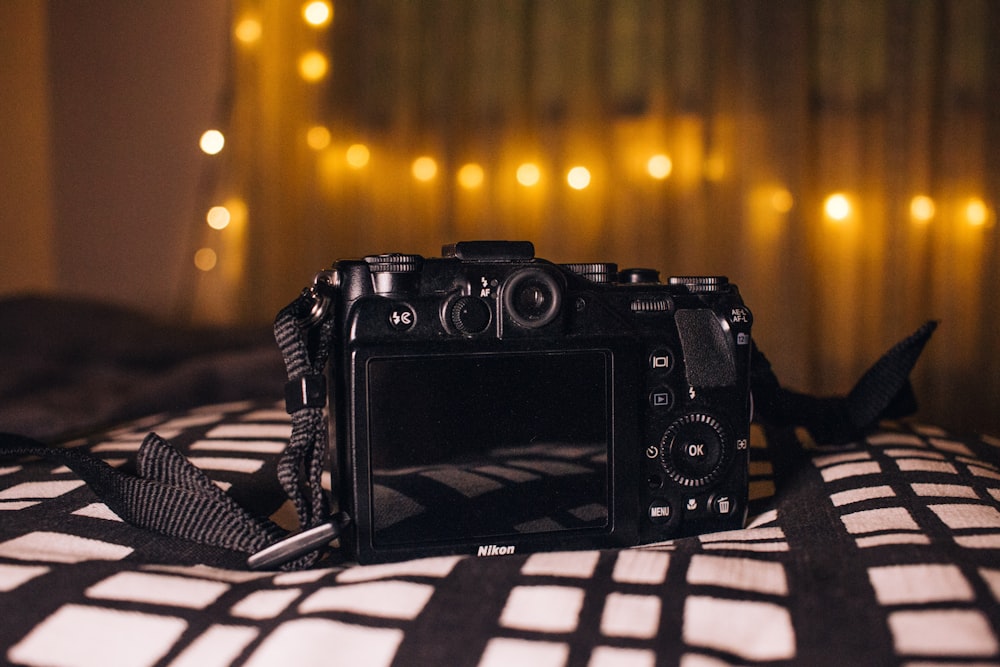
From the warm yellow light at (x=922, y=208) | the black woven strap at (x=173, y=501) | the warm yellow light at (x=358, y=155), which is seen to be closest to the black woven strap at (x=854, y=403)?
the black woven strap at (x=173, y=501)

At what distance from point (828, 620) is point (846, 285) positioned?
147 cm

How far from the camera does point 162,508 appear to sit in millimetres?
597

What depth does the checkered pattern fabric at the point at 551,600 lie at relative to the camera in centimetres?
40

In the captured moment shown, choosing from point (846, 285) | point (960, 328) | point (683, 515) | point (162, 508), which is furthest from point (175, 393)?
point (960, 328)

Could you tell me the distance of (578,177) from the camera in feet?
5.96

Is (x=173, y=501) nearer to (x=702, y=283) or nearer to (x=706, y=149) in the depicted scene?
(x=702, y=283)

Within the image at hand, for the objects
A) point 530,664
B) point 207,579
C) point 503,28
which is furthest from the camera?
point 503,28

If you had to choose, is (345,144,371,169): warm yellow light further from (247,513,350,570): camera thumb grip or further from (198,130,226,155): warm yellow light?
(247,513,350,570): camera thumb grip

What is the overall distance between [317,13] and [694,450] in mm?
1625

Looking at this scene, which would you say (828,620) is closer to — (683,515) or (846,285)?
(683,515)

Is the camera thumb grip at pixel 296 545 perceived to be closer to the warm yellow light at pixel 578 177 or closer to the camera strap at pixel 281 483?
the camera strap at pixel 281 483

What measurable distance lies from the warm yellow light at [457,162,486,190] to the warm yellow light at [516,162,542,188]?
0.09m

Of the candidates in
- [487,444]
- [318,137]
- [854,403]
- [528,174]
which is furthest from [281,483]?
[318,137]

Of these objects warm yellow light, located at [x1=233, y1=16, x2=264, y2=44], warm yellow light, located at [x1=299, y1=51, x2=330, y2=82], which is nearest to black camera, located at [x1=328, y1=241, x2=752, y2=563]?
warm yellow light, located at [x1=299, y1=51, x2=330, y2=82]
